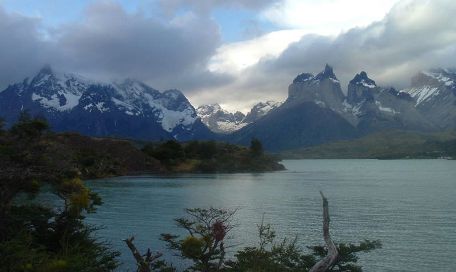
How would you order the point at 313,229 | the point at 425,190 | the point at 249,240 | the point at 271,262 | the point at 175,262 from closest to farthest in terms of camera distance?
the point at 271,262
the point at 175,262
the point at 249,240
the point at 313,229
the point at 425,190

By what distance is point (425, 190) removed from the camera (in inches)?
4786

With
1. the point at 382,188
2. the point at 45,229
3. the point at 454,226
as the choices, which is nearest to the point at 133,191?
the point at 382,188

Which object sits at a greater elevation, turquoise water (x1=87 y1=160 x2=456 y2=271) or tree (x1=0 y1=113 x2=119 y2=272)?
tree (x1=0 y1=113 x2=119 y2=272)

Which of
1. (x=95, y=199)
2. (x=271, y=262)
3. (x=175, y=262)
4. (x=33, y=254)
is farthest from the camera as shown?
(x=175, y=262)

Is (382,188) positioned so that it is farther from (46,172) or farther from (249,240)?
(46,172)

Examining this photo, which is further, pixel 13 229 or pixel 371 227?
pixel 371 227

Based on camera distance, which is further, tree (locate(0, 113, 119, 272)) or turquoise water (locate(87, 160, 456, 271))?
turquoise water (locate(87, 160, 456, 271))

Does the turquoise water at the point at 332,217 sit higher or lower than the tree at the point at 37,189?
lower

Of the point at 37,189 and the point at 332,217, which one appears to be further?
the point at 332,217

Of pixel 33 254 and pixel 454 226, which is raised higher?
pixel 33 254

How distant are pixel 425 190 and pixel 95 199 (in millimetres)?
108039

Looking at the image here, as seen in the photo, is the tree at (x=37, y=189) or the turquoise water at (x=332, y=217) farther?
the turquoise water at (x=332, y=217)

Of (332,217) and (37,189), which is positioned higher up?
(37,189)

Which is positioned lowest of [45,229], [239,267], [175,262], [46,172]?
[175,262]
